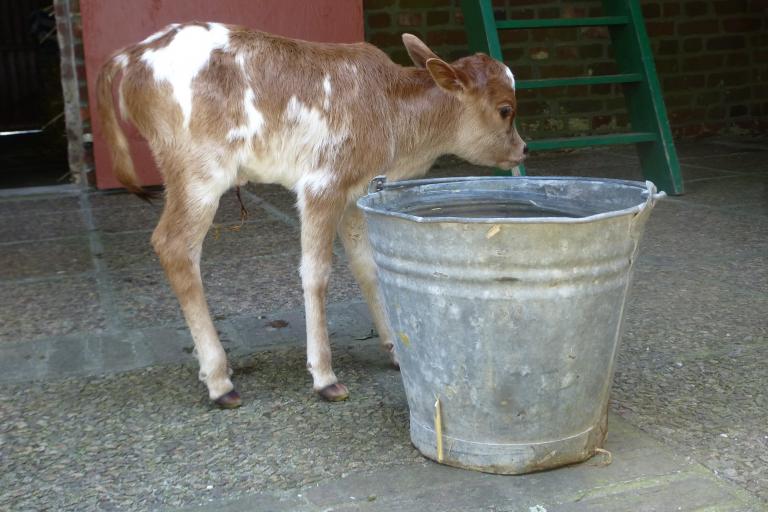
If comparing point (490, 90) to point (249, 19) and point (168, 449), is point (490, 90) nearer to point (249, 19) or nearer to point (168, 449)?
point (168, 449)

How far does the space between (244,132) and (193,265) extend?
1.56ft

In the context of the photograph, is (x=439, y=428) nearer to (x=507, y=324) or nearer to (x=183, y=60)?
(x=507, y=324)

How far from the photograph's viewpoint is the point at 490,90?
136 inches

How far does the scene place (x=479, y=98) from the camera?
3.46 metres

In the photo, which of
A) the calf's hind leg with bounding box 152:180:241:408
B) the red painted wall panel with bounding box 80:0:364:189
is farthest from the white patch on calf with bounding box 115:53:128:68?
the red painted wall panel with bounding box 80:0:364:189

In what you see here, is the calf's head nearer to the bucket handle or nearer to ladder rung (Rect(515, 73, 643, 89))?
the bucket handle

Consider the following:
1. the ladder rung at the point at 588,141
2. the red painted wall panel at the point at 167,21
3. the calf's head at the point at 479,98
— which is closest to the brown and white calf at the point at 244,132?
the calf's head at the point at 479,98

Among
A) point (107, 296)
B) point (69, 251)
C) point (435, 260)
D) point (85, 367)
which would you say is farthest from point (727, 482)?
point (69, 251)

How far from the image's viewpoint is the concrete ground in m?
2.47

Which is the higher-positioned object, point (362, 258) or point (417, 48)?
point (417, 48)

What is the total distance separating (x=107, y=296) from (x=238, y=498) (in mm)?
2210

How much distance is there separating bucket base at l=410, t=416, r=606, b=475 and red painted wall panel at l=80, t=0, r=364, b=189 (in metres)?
4.68

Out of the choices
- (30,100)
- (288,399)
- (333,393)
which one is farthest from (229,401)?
(30,100)

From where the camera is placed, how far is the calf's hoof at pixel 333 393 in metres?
3.08
